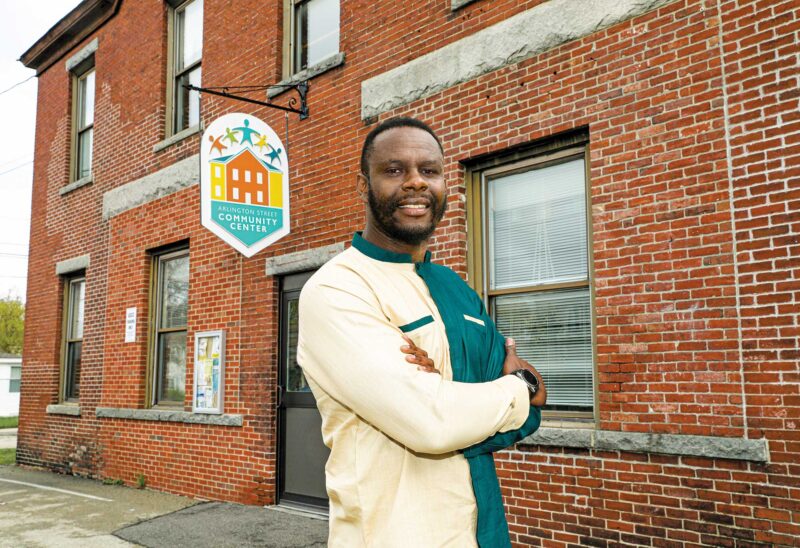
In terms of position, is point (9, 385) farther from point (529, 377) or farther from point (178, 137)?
point (529, 377)

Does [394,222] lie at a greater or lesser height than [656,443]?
greater

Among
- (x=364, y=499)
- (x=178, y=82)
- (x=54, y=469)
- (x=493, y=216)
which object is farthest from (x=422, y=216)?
(x=54, y=469)

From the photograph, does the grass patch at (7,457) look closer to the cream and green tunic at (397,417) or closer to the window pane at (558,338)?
the window pane at (558,338)

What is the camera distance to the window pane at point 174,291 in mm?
10164

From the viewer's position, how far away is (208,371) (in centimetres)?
916

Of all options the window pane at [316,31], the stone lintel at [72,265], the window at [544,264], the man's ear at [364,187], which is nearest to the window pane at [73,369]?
the stone lintel at [72,265]

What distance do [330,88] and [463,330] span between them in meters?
6.51

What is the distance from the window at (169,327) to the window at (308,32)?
3059 mm

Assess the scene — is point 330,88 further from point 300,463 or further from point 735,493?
point 735,493

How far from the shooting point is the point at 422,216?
7.04ft

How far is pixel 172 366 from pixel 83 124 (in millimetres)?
5385

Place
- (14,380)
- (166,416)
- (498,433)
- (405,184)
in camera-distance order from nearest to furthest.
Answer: (498,433), (405,184), (166,416), (14,380)

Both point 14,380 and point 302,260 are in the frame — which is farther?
point 14,380

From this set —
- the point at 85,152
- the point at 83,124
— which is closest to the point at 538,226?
the point at 85,152
